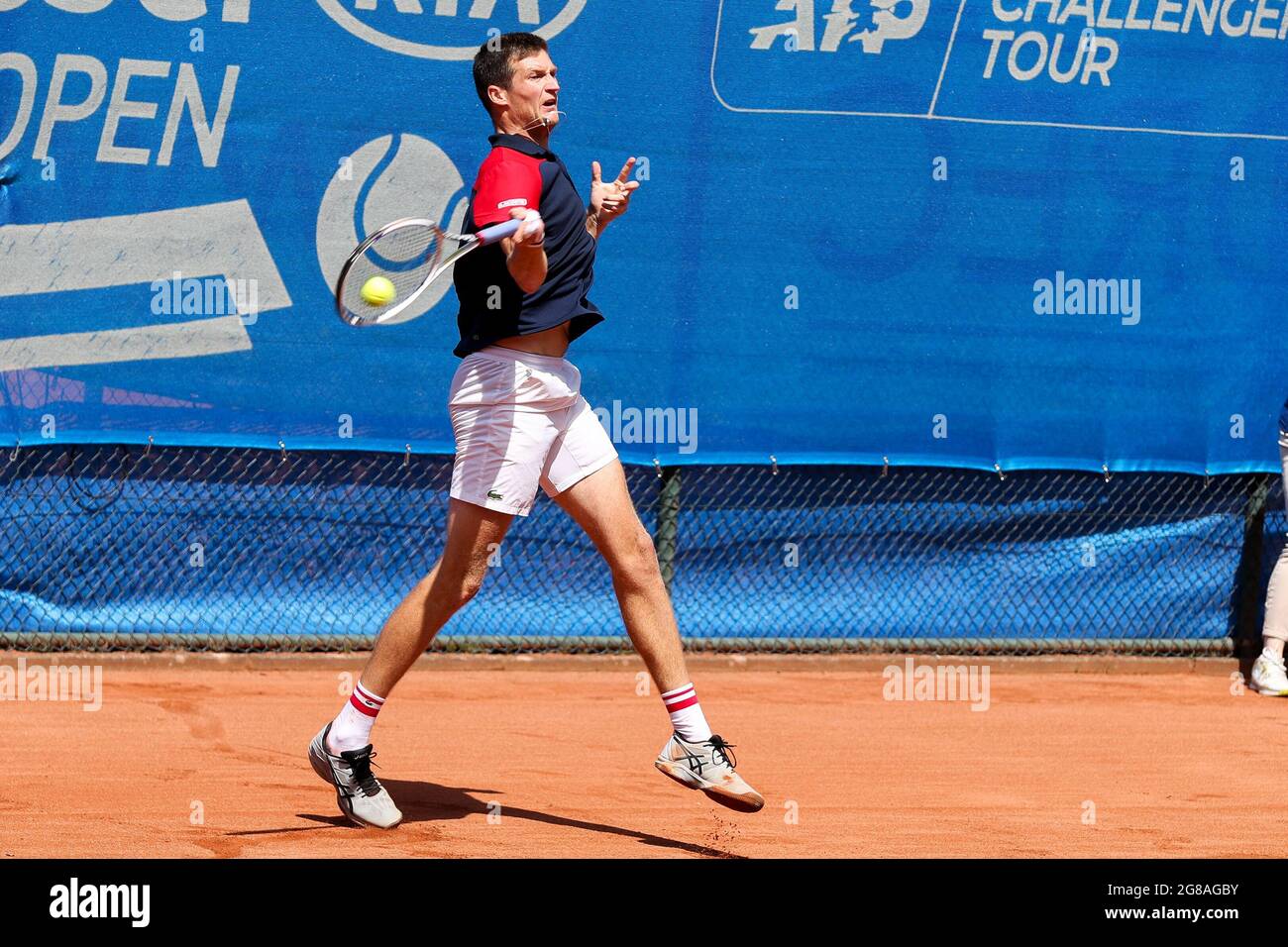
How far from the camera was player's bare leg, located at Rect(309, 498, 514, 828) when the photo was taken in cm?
402

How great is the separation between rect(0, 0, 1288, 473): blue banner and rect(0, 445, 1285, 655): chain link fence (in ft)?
0.57

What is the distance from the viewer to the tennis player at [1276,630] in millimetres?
6852

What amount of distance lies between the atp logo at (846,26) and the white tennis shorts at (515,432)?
3.14m

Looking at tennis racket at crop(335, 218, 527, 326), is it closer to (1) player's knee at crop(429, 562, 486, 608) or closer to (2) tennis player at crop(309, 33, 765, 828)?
(2) tennis player at crop(309, 33, 765, 828)

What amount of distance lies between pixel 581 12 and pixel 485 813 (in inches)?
140

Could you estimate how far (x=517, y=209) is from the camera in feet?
12.2

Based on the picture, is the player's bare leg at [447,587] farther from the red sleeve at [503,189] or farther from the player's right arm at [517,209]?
the red sleeve at [503,189]

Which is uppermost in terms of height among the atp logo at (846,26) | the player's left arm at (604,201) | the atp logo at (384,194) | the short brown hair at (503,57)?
the atp logo at (846,26)

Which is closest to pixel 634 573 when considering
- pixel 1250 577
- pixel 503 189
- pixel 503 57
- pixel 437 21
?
pixel 503 189

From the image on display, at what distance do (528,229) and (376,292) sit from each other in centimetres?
44

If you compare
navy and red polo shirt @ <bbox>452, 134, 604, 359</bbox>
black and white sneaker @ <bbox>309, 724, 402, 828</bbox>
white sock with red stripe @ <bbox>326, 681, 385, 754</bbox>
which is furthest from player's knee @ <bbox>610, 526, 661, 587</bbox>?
black and white sneaker @ <bbox>309, 724, 402, 828</bbox>

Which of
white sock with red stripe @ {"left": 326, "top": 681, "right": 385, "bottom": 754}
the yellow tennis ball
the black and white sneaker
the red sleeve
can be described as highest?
the red sleeve

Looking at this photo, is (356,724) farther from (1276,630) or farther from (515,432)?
(1276,630)

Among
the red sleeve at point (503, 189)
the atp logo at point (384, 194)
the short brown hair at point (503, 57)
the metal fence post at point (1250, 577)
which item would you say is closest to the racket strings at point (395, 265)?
the red sleeve at point (503, 189)
